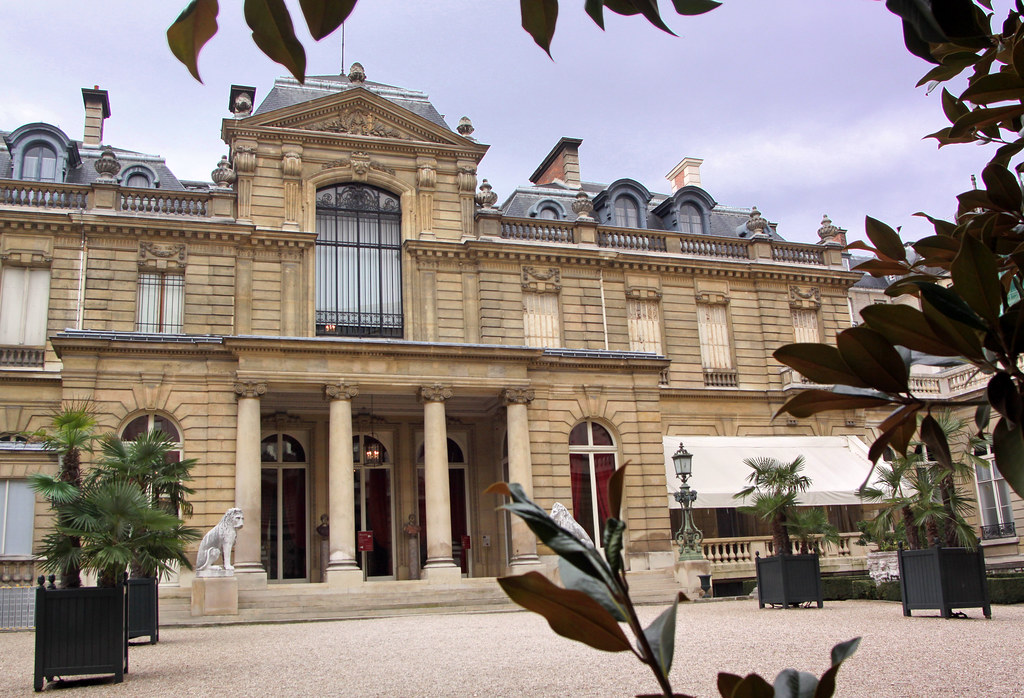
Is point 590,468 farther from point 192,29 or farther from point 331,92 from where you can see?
point 192,29

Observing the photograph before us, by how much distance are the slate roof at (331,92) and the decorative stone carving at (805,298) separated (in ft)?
39.5

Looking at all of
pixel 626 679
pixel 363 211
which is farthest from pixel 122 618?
pixel 363 211

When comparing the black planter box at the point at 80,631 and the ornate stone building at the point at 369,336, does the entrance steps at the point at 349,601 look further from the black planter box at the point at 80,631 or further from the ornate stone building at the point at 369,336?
the black planter box at the point at 80,631

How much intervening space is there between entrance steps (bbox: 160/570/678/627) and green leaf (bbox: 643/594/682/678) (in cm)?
1708

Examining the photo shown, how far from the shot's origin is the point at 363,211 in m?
26.4

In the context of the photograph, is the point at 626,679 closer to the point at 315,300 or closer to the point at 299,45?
the point at 299,45

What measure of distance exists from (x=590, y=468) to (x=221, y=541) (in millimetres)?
9024

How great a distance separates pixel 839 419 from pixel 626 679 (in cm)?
2352

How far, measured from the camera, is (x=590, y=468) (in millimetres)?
23359

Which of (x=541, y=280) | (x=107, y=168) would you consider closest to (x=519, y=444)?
(x=541, y=280)

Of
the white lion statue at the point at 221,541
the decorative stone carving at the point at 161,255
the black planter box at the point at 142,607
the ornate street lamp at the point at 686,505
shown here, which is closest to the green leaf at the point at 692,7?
the black planter box at the point at 142,607

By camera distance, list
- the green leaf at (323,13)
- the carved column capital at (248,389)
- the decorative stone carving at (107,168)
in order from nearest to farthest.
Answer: the green leaf at (323,13) → the carved column capital at (248,389) → the decorative stone carving at (107,168)

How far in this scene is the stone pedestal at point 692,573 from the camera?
2103cm

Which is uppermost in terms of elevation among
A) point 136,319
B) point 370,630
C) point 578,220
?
point 578,220
